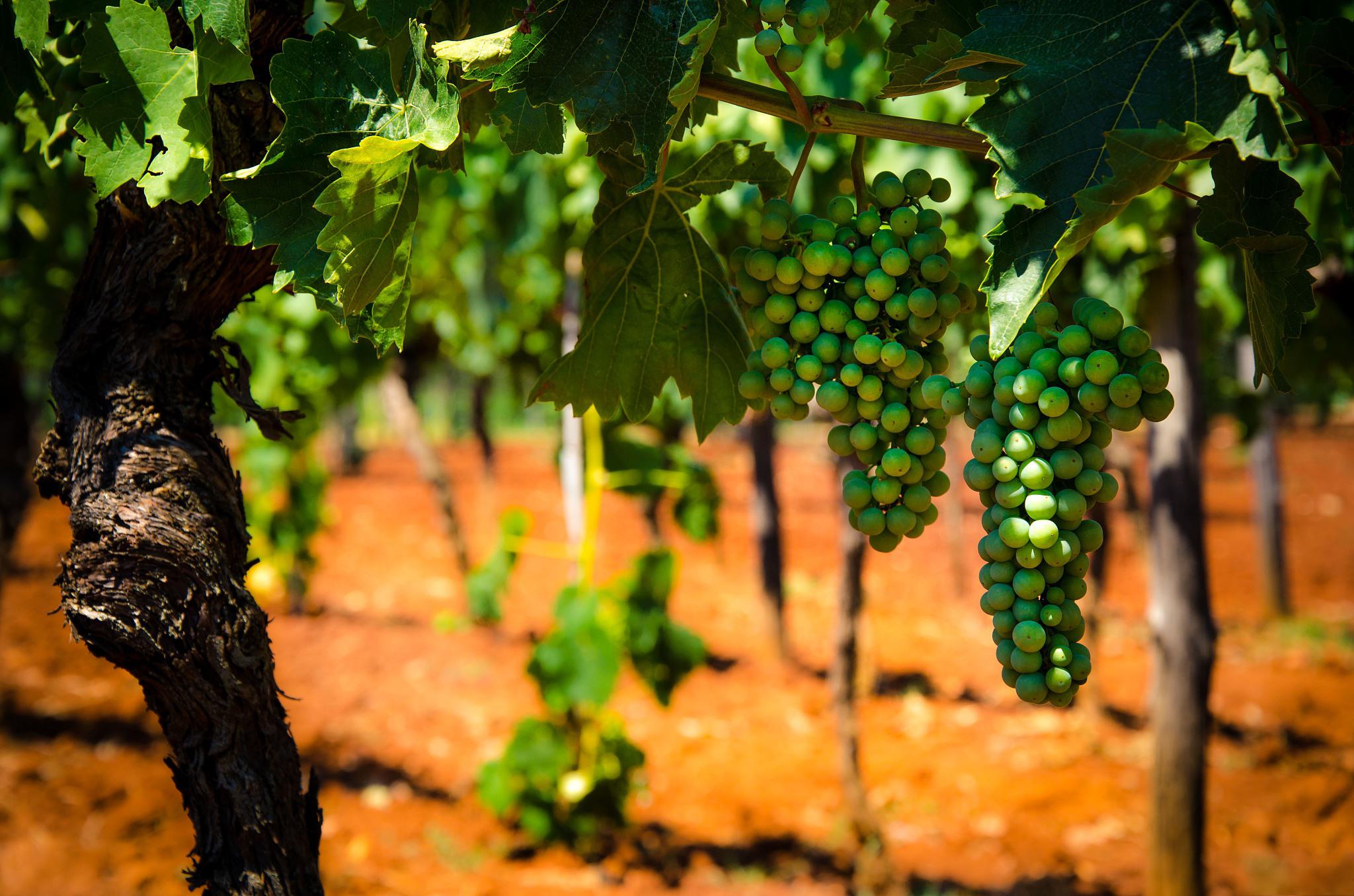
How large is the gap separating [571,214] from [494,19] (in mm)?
3500

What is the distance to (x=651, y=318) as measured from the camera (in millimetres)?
1539

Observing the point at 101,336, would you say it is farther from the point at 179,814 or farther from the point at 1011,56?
the point at 179,814

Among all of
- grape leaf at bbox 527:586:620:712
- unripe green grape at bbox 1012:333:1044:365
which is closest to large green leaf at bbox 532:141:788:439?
unripe green grape at bbox 1012:333:1044:365

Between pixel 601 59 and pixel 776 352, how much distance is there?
0.44 m

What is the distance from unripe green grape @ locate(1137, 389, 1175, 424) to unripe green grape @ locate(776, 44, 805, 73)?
0.58m

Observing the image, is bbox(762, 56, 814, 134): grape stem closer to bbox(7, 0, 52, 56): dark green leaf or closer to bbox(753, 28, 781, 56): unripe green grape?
bbox(753, 28, 781, 56): unripe green grape

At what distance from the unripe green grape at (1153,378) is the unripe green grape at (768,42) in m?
0.57

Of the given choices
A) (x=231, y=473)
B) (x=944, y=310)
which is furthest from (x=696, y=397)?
(x=231, y=473)

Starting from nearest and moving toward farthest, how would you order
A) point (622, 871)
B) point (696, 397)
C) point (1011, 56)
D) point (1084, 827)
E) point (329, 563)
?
point (1011, 56) → point (696, 397) → point (622, 871) → point (1084, 827) → point (329, 563)

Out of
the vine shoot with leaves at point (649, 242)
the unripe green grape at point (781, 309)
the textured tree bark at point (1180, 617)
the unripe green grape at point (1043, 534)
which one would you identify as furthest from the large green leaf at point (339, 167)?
the textured tree bark at point (1180, 617)

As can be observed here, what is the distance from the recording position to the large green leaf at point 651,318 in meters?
1.50

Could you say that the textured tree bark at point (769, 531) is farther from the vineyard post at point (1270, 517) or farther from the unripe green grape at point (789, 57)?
the unripe green grape at point (789, 57)

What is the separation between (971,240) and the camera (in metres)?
3.85

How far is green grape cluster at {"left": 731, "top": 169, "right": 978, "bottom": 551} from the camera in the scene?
4.10 feet
